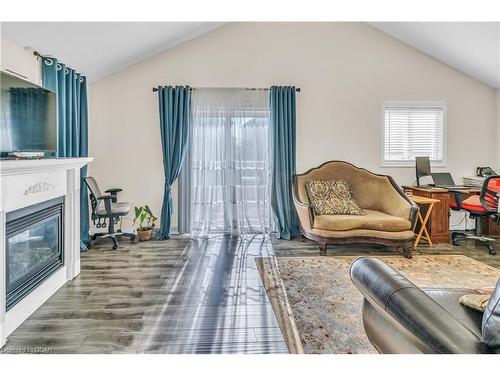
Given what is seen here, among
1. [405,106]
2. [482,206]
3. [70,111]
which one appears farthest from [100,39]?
[482,206]

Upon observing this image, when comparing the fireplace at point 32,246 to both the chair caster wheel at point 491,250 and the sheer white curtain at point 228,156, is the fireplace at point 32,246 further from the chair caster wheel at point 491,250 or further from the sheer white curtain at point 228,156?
the chair caster wheel at point 491,250

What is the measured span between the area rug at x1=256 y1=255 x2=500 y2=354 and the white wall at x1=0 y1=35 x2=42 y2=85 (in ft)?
9.84

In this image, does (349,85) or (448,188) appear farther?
(349,85)

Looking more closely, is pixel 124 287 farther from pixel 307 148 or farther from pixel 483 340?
pixel 307 148

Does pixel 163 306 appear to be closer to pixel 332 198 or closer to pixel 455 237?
pixel 332 198

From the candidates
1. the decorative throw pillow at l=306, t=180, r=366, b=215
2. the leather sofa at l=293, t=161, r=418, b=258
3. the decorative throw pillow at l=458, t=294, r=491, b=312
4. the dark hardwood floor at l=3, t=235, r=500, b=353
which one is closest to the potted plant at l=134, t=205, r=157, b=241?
the dark hardwood floor at l=3, t=235, r=500, b=353

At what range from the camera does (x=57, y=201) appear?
9.98ft

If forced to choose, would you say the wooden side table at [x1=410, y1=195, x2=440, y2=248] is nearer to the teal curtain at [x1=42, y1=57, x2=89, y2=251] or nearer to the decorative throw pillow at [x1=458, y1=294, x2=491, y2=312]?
the decorative throw pillow at [x1=458, y1=294, x2=491, y2=312]

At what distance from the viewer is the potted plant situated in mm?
4809

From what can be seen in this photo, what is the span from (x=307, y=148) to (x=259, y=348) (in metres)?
3.63

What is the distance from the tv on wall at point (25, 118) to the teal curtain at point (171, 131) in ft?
6.11

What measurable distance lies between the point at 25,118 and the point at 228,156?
9.15 feet

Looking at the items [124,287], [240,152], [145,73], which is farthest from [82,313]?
[145,73]

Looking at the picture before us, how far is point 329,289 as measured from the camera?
9.96 ft
